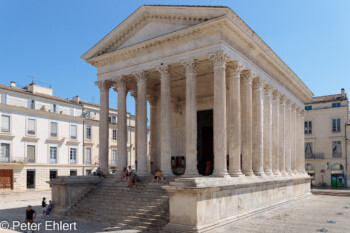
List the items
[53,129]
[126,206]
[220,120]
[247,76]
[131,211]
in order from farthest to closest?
[53,129] → [247,76] → [126,206] → [220,120] → [131,211]

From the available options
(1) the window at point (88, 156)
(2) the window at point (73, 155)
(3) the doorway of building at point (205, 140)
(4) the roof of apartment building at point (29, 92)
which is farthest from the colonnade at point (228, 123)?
(1) the window at point (88, 156)

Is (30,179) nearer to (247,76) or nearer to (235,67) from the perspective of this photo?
(247,76)

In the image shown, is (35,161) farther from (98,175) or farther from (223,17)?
(223,17)

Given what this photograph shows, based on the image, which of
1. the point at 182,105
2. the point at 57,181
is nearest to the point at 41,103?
the point at 182,105

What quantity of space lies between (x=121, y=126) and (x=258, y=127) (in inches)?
325

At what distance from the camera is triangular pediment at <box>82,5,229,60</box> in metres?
17.8

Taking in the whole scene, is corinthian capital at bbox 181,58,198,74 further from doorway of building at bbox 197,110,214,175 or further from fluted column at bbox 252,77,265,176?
doorway of building at bbox 197,110,214,175

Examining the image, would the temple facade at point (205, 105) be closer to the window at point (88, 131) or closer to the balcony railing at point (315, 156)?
the balcony railing at point (315, 156)

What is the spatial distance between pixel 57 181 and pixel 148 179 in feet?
16.1

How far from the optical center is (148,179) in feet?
63.7

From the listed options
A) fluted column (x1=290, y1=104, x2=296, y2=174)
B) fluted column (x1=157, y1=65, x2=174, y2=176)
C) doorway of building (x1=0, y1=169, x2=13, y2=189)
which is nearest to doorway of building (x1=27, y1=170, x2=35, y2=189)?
doorway of building (x1=0, y1=169, x2=13, y2=189)

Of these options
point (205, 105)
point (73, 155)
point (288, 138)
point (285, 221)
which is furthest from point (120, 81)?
point (73, 155)

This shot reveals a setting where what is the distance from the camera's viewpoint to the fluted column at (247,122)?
63.2 ft

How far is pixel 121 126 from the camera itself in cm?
2148
